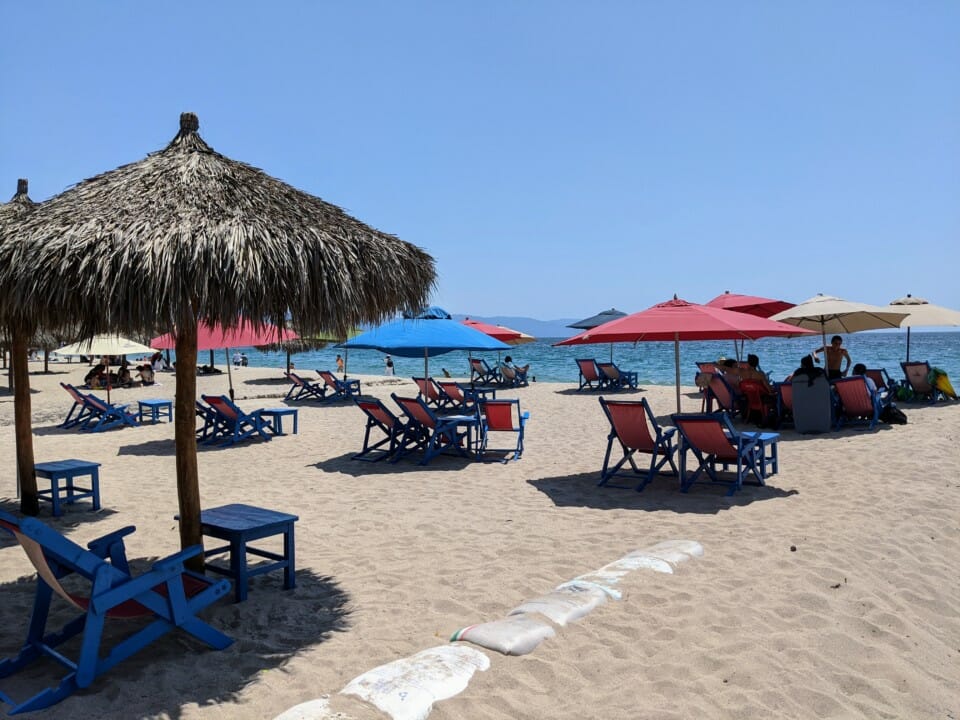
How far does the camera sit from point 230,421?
10.0m

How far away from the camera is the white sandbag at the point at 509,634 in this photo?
3.06m

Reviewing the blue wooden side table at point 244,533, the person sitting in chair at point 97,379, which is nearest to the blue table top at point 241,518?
the blue wooden side table at point 244,533

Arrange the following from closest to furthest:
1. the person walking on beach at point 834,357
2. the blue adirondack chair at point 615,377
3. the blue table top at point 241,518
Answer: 1. the blue table top at point 241,518
2. the person walking on beach at point 834,357
3. the blue adirondack chair at point 615,377

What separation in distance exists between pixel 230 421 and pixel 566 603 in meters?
7.68

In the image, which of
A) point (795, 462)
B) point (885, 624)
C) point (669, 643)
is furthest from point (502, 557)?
point (795, 462)

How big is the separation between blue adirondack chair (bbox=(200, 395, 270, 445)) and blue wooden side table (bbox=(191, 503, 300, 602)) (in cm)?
604

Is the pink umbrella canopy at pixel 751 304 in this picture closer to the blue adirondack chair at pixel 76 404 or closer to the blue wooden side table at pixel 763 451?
the blue wooden side table at pixel 763 451

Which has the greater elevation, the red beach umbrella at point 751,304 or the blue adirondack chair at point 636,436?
the red beach umbrella at point 751,304

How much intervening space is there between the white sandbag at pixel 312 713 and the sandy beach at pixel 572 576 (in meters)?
A: 0.05

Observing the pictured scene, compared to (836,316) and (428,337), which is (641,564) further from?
(836,316)

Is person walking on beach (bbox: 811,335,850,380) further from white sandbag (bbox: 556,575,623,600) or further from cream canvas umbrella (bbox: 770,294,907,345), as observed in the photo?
white sandbag (bbox: 556,575,623,600)

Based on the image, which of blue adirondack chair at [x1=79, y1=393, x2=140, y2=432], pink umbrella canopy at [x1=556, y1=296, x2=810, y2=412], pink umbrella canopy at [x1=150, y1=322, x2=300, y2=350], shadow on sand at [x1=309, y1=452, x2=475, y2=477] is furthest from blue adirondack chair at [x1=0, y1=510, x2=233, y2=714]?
blue adirondack chair at [x1=79, y1=393, x2=140, y2=432]

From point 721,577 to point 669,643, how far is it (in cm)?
93

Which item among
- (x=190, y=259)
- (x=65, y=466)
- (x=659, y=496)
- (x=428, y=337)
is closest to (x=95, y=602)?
(x=190, y=259)
